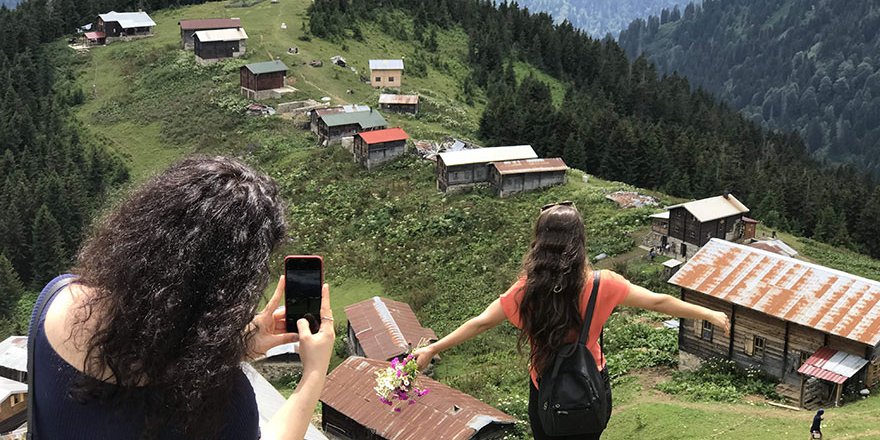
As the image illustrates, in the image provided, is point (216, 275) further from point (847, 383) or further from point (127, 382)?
point (847, 383)

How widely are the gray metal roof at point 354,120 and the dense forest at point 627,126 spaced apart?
10.7 metres

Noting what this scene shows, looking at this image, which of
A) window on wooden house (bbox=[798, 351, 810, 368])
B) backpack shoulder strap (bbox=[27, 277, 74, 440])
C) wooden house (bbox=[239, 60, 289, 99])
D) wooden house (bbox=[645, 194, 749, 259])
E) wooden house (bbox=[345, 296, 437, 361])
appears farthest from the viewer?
wooden house (bbox=[239, 60, 289, 99])

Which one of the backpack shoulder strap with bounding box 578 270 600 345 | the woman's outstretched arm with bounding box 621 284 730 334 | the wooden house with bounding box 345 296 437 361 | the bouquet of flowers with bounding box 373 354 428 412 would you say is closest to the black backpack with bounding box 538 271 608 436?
the backpack shoulder strap with bounding box 578 270 600 345

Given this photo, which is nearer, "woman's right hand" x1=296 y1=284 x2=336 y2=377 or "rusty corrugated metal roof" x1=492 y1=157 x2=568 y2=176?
"woman's right hand" x1=296 y1=284 x2=336 y2=377

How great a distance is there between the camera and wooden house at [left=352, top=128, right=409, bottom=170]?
61.7 m

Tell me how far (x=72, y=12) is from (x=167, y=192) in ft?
371

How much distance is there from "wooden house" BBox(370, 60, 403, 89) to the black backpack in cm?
7698

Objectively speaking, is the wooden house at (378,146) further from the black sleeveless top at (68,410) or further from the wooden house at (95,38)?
the black sleeveless top at (68,410)

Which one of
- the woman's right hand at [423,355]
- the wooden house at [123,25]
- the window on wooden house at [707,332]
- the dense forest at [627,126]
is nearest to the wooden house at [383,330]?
the window on wooden house at [707,332]

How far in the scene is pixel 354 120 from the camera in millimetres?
66375

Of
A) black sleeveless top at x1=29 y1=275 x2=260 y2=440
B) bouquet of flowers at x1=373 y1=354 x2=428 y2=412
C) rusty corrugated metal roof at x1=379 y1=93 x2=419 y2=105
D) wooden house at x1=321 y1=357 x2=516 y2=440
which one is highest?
black sleeveless top at x1=29 y1=275 x2=260 y2=440

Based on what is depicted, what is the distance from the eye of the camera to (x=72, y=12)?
10462 centimetres

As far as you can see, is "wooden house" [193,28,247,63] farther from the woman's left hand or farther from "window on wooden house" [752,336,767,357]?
the woman's left hand

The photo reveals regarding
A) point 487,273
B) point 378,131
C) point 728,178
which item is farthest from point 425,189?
point 728,178
